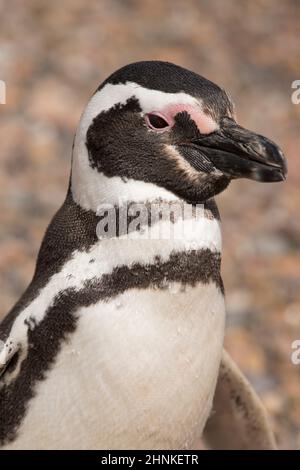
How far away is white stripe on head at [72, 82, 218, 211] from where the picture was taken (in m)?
2.14

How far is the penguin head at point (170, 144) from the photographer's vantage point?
2146mm

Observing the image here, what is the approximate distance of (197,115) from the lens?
215cm

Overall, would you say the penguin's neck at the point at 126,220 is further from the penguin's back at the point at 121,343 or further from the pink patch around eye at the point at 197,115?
the pink patch around eye at the point at 197,115

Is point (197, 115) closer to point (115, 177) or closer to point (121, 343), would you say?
point (115, 177)

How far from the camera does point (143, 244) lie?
85.3 inches

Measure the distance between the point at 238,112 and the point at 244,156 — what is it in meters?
3.46

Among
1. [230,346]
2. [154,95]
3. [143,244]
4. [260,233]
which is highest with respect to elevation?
[154,95]

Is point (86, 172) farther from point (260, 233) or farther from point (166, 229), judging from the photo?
point (260, 233)

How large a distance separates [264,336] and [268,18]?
300cm

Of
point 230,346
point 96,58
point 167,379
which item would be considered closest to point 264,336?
point 230,346

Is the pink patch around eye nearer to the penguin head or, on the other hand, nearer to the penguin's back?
the penguin head

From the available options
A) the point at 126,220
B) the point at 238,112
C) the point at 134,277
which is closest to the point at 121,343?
the point at 134,277

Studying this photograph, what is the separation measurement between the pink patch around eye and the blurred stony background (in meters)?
1.66

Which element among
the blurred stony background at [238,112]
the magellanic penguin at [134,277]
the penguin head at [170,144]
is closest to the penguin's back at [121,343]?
the magellanic penguin at [134,277]
